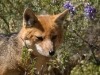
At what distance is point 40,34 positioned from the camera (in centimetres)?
495

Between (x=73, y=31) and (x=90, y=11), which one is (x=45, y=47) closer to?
(x=73, y=31)

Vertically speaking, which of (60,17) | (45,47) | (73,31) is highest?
(60,17)

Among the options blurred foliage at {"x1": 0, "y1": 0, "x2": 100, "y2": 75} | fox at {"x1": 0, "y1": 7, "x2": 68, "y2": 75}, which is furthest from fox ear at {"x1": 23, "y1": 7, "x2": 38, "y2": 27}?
blurred foliage at {"x1": 0, "y1": 0, "x2": 100, "y2": 75}

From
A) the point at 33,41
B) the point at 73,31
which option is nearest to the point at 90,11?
the point at 73,31

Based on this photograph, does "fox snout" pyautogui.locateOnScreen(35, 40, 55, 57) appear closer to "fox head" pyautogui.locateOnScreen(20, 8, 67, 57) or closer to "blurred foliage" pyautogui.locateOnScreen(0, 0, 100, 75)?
"fox head" pyautogui.locateOnScreen(20, 8, 67, 57)

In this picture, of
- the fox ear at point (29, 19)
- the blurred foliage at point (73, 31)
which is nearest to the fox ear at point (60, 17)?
the fox ear at point (29, 19)

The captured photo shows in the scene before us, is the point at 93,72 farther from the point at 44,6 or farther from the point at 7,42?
the point at 44,6

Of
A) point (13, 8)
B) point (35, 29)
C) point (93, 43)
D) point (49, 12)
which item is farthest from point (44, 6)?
point (35, 29)

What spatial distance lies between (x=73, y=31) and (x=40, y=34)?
3.05ft

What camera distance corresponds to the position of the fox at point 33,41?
4906 mm

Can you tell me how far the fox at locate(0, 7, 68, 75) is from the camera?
16.1ft

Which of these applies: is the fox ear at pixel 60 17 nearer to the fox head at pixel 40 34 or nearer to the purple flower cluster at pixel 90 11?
the fox head at pixel 40 34

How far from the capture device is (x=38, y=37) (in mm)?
4934

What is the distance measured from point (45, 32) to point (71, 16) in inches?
38.9
